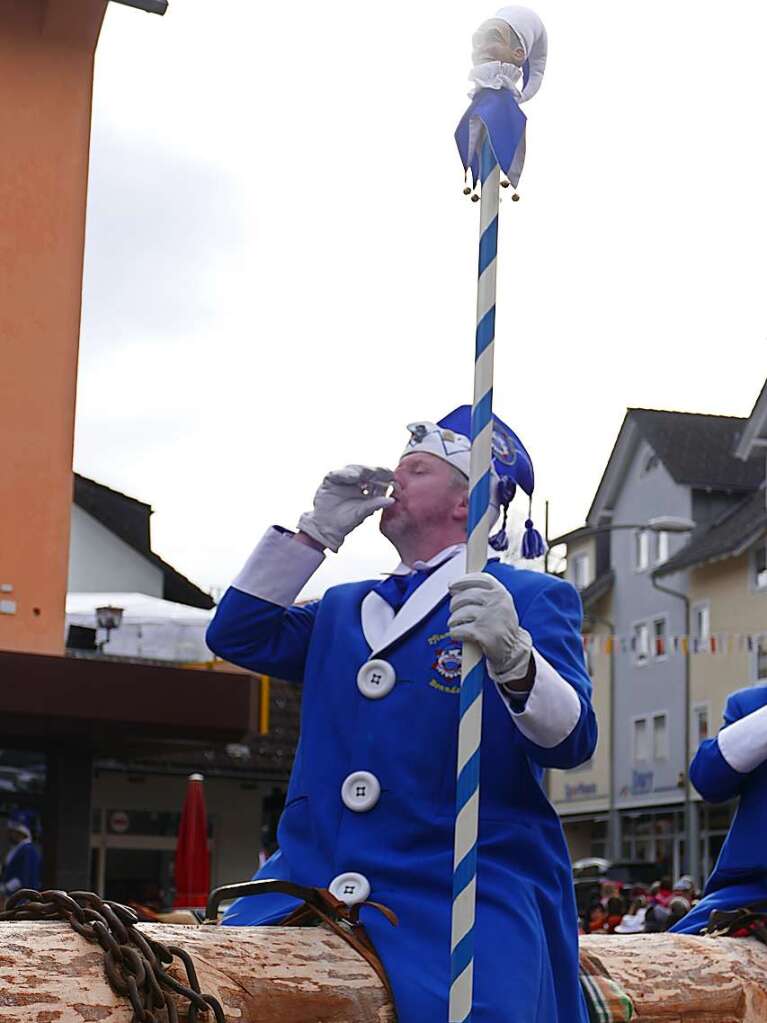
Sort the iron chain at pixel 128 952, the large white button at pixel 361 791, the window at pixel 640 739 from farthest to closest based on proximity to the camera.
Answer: the window at pixel 640 739 < the large white button at pixel 361 791 < the iron chain at pixel 128 952

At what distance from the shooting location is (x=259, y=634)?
14.2 ft

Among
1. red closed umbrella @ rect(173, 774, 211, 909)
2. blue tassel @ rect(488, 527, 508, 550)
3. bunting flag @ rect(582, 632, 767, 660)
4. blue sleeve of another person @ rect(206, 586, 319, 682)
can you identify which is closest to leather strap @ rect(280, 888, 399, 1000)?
blue sleeve of another person @ rect(206, 586, 319, 682)

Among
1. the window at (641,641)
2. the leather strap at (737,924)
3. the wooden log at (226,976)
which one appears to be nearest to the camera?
the wooden log at (226,976)

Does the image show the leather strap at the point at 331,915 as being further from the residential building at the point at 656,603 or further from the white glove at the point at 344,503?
the residential building at the point at 656,603

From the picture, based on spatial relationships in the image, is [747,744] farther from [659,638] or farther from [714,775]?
[659,638]

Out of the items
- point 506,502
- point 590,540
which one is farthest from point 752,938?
point 590,540

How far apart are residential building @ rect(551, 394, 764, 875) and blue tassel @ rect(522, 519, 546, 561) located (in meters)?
39.9

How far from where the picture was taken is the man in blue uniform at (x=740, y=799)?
5.12 m

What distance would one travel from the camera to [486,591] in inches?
139

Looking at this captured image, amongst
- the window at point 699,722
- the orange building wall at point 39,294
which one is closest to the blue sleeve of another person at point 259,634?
the orange building wall at point 39,294

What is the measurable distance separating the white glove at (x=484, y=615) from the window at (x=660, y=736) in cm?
4354

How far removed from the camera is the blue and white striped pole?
3.42 metres

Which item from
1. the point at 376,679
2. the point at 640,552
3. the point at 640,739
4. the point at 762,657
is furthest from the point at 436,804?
the point at 640,552

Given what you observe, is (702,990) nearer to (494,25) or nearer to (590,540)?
(494,25)
